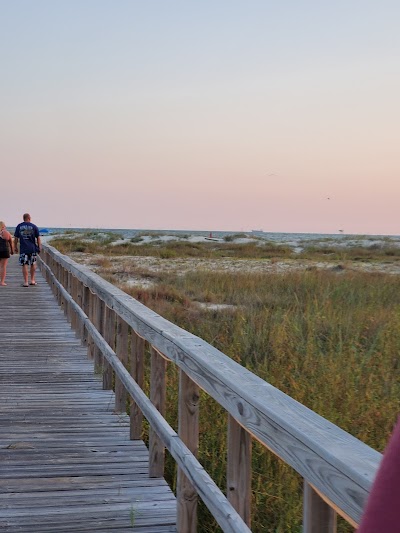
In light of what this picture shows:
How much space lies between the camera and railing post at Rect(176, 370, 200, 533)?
3.18 meters

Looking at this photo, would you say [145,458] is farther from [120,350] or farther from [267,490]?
[120,350]

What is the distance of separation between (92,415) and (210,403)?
99cm

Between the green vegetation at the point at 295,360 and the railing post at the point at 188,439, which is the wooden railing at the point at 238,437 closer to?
the railing post at the point at 188,439

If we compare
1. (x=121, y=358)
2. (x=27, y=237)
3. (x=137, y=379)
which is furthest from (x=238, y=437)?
(x=27, y=237)

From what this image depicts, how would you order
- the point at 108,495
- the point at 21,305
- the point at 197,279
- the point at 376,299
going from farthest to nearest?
the point at 197,279 < the point at 21,305 < the point at 376,299 < the point at 108,495

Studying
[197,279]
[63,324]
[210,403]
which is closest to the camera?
[210,403]

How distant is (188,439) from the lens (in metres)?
3.25

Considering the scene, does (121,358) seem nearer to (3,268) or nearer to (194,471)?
(194,471)

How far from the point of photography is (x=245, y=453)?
2334 millimetres

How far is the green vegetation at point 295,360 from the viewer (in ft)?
13.0

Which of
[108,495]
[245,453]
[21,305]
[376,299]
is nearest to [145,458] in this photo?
[108,495]

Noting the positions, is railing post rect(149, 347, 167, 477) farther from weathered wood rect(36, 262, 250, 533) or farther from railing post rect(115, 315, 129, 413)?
railing post rect(115, 315, 129, 413)

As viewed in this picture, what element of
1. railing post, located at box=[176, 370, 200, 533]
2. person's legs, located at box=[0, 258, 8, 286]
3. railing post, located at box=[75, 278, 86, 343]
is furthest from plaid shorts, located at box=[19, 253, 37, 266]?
railing post, located at box=[176, 370, 200, 533]

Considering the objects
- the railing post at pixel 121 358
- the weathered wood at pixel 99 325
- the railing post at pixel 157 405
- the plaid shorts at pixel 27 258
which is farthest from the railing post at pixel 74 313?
the railing post at pixel 157 405
